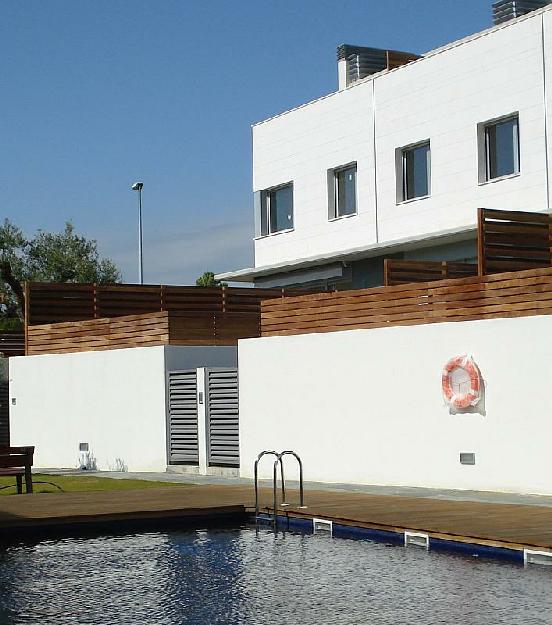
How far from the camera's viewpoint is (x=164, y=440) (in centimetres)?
2562

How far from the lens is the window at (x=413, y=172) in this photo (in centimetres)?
2861

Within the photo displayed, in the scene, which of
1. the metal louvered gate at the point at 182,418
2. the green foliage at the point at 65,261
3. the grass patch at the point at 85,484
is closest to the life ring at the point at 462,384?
the grass patch at the point at 85,484

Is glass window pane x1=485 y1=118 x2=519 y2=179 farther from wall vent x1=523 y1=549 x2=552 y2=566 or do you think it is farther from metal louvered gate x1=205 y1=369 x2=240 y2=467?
wall vent x1=523 y1=549 x2=552 y2=566

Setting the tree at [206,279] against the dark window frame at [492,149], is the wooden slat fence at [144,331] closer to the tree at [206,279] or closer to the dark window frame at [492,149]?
the dark window frame at [492,149]

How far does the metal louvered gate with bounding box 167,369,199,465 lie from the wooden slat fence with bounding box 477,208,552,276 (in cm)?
797

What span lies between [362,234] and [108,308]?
646 cm

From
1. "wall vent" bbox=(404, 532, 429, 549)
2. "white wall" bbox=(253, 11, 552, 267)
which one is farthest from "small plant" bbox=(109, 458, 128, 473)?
"wall vent" bbox=(404, 532, 429, 549)

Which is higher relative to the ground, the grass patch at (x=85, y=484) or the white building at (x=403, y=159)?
the white building at (x=403, y=159)

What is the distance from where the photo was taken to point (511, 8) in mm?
28500

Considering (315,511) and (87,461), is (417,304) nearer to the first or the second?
(315,511)

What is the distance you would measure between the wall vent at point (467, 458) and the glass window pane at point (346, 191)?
12836mm

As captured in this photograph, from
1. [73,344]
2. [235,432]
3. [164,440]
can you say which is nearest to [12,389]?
[73,344]

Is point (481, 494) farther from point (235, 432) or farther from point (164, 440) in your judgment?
point (164, 440)

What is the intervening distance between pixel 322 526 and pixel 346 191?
16.6 metres
